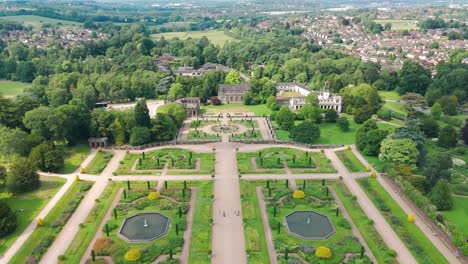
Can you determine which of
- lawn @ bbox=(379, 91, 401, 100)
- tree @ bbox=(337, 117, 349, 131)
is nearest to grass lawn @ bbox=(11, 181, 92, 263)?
tree @ bbox=(337, 117, 349, 131)

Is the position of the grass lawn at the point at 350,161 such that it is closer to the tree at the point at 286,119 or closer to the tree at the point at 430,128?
the tree at the point at 286,119

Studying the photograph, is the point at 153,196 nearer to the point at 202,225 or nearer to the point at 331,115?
the point at 202,225

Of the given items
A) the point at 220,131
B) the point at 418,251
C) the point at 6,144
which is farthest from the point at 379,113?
the point at 6,144

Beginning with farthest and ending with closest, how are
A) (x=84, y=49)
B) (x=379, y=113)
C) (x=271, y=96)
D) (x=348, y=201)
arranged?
(x=84, y=49) → (x=271, y=96) → (x=379, y=113) → (x=348, y=201)

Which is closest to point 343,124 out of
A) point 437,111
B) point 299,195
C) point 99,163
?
point 437,111

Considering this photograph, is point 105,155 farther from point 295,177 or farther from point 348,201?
point 348,201
